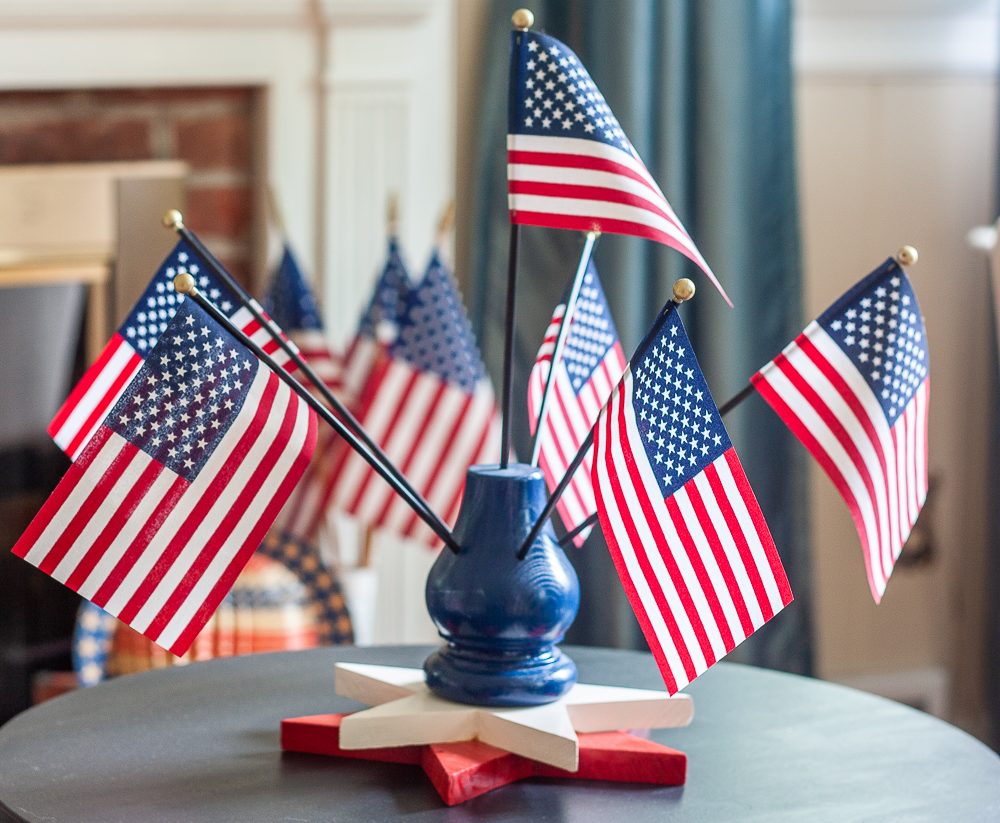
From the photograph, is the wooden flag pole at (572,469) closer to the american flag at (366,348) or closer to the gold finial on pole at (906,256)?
the gold finial on pole at (906,256)

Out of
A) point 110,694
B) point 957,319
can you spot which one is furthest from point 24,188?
point 957,319

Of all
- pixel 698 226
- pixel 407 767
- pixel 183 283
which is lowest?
pixel 407 767

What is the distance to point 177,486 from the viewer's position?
33.4 inches

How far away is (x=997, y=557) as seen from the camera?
195 centimetres

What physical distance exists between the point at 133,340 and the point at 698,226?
107 centimetres

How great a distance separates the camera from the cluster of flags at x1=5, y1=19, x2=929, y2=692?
825 mm

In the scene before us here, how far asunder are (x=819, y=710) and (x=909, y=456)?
0.21 m

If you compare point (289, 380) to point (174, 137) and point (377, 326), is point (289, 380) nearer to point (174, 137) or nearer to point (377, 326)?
point (377, 326)

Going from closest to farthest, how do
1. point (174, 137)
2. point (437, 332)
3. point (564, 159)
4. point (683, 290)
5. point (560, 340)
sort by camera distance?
point (683, 290)
point (564, 159)
point (560, 340)
point (437, 332)
point (174, 137)

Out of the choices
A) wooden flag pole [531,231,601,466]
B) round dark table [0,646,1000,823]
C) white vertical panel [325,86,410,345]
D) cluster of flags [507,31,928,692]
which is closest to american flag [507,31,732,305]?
cluster of flags [507,31,928,692]

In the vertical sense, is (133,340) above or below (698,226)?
below

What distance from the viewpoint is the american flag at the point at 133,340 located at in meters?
0.96

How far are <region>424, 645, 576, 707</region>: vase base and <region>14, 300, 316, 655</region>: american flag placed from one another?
163 mm

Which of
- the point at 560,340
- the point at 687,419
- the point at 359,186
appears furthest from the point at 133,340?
the point at 359,186
